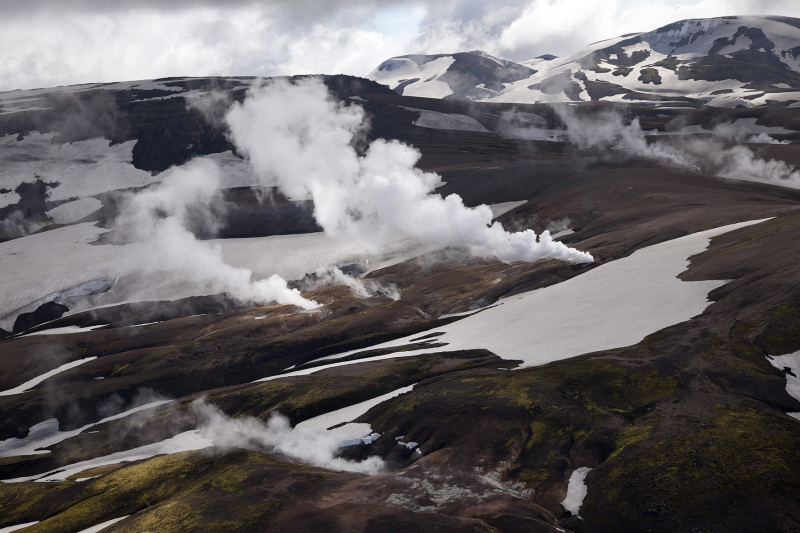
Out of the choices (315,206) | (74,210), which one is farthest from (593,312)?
(74,210)

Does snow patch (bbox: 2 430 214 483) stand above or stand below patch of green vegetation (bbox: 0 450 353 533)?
below

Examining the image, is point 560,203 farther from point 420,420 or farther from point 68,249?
point 68,249

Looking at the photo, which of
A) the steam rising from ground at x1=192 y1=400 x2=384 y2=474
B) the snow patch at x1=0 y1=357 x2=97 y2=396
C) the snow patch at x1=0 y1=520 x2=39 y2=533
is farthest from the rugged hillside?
the snow patch at x1=0 y1=520 x2=39 y2=533

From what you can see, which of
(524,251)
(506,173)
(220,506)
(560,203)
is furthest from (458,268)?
(220,506)

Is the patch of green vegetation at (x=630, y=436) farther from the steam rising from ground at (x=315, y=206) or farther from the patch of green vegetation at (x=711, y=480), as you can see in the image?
the steam rising from ground at (x=315, y=206)

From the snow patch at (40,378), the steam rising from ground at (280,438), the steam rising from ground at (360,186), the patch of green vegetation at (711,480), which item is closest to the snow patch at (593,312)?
the steam rising from ground at (360,186)

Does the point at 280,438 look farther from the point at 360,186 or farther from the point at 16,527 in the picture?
the point at 360,186

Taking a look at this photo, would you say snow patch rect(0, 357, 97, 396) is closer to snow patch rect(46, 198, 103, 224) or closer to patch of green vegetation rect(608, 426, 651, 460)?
patch of green vegetation rect(608, 426, 651, 460)
